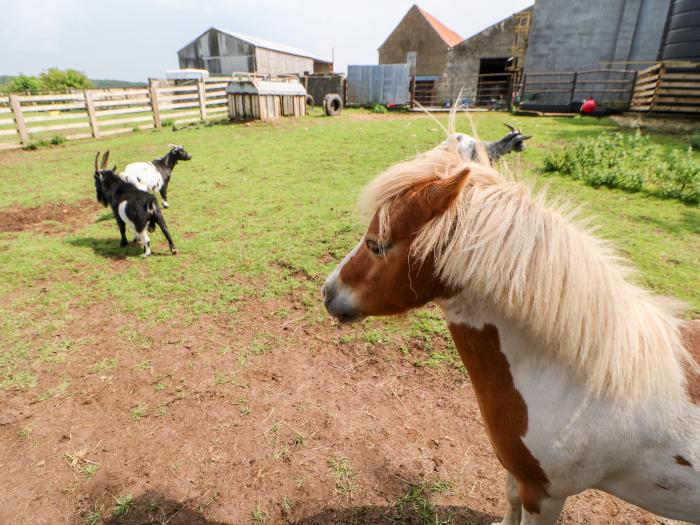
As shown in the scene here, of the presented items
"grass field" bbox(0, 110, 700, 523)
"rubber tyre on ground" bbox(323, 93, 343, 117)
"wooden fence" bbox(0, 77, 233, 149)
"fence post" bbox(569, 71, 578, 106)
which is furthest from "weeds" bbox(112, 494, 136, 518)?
"fence post" bbox(569, 71, 578, 106)

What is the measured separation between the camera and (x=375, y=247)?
1.57 m

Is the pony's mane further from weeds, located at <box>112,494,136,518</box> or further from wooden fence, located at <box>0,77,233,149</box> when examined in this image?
wooden fence, located at <box>0,77,233,149</box>

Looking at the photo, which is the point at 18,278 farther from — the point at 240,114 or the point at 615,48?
the point at 615,48

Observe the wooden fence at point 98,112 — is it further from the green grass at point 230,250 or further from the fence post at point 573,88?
the fence post at point 573,88

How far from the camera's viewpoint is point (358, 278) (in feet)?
5.48

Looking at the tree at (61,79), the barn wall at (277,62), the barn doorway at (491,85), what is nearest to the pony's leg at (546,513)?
the barn doorway at (491,85)

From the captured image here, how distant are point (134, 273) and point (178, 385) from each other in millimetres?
2695

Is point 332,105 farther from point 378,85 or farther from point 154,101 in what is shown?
A: point 154,101

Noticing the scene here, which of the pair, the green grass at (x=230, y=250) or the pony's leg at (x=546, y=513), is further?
the green grass at (x=230, y=250)

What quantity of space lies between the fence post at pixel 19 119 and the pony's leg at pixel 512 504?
18625 millimetres

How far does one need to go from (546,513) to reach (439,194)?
152 cm

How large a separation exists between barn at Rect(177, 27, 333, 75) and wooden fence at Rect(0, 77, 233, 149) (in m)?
17.4

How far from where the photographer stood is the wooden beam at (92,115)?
1541 cm

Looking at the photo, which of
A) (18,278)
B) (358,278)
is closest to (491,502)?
(358,278)
